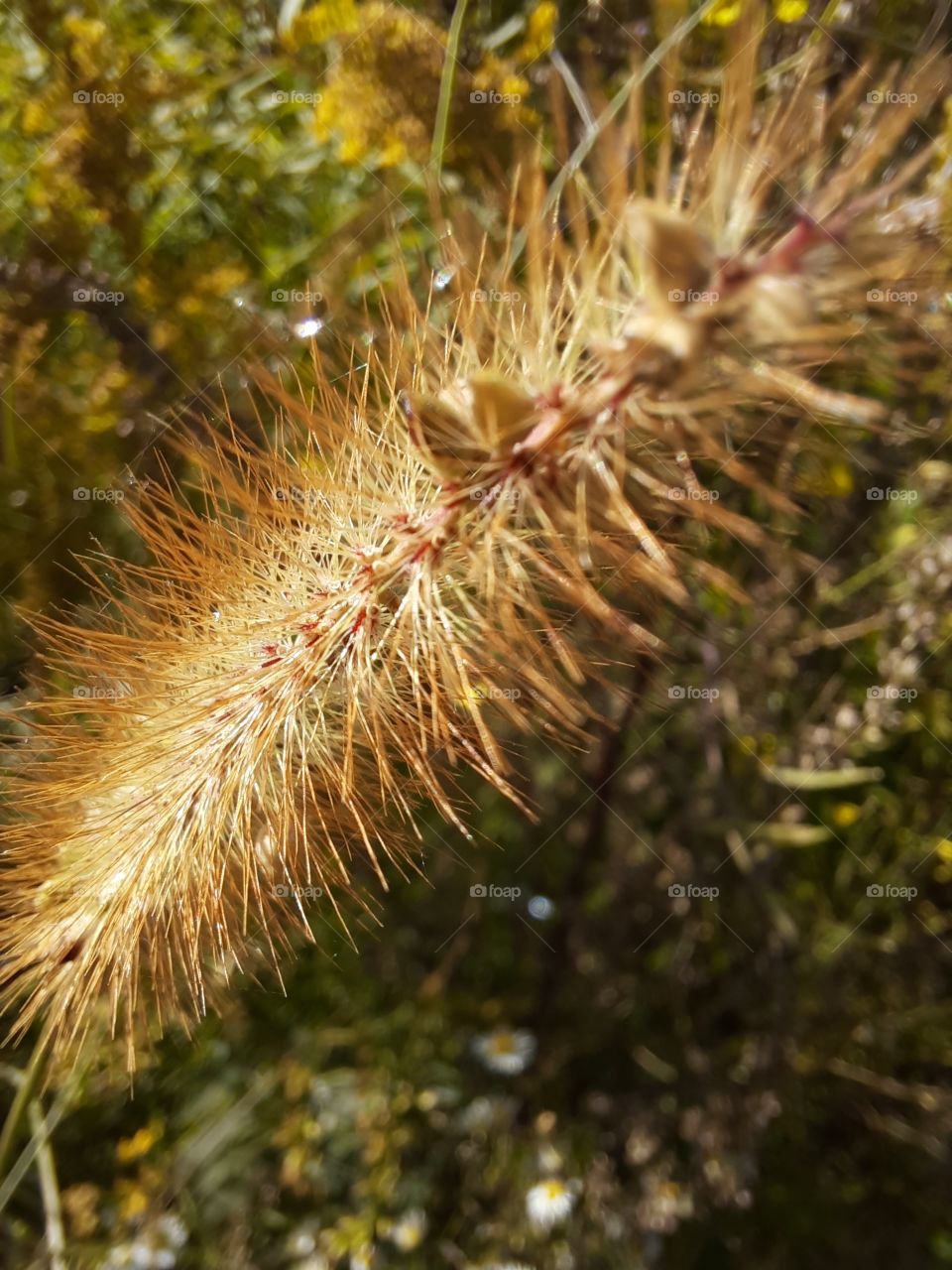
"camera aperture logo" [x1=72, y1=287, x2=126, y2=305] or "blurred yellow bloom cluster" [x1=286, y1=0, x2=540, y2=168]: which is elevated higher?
"camera aperture logo" [x1=72, y1=287, x2=126, y2=305]

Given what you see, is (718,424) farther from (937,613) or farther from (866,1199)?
(866,1199)

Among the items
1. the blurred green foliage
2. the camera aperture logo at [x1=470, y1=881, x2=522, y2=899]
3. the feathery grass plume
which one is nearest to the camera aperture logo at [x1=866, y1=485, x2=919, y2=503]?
the blurred green foliage

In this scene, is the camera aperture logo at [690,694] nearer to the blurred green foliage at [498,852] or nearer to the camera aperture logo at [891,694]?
the blurred green foliage at [498,852]

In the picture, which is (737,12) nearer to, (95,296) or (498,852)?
(95,296)

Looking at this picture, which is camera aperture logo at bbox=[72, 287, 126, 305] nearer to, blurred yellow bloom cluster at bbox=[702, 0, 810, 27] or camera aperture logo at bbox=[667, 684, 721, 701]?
blurred yellow bloom cluster at bbox=[702, 0, 810, 27]

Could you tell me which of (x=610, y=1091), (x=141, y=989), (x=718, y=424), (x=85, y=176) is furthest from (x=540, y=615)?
(x=610, y=1091)

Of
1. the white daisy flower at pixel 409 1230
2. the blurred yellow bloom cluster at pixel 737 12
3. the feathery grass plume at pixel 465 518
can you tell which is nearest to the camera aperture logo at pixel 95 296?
the feathery grass plume at pixel 465 518

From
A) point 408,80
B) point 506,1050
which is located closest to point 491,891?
point 506,1050
